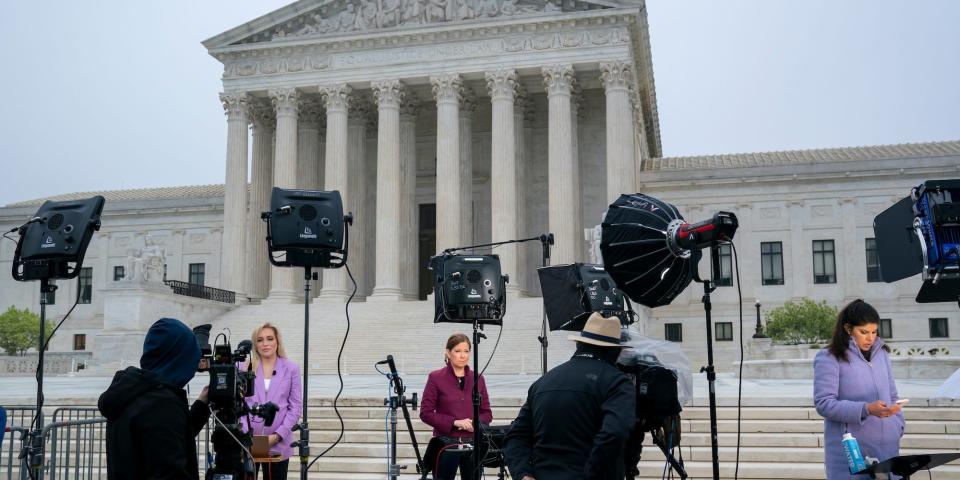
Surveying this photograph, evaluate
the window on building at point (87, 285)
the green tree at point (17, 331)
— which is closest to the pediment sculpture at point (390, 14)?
the green tree at point (17, 331)

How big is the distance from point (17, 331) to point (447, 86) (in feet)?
82.4

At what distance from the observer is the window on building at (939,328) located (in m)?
43.4

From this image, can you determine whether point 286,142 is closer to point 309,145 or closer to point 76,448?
point 309,145

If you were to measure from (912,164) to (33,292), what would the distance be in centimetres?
4971

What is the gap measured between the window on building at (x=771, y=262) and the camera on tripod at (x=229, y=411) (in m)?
42.7

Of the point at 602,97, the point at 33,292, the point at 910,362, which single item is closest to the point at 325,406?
the point at 910,362

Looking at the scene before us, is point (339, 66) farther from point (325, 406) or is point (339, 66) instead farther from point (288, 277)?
point (325, 406)

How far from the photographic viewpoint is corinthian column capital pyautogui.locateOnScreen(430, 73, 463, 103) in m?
41.6

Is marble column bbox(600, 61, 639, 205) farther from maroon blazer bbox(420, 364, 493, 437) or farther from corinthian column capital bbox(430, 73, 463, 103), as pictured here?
maroon blazer bbox(420, 364, 493, 437)

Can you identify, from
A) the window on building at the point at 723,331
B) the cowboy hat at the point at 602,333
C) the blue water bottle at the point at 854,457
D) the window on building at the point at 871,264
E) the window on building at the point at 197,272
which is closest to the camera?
the cowboy hat at the point at 602,333

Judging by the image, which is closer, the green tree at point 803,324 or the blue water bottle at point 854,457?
the blue water bottle at point 854,457

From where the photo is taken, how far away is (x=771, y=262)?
153 feet

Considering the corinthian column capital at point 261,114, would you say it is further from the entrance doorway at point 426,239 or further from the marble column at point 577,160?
the marble column at point 577,160

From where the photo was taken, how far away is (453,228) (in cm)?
4088
